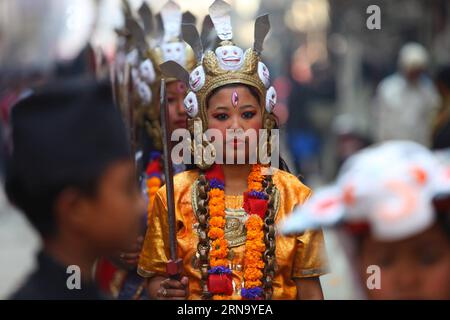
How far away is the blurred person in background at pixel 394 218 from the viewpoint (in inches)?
105

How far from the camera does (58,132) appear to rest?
9.95 feet

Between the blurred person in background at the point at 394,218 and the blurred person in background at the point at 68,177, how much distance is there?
604 millimetres

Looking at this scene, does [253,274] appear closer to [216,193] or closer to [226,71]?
[216,193]

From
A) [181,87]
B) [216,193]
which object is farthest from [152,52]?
[216,193]

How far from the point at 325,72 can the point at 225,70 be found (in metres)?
15.5

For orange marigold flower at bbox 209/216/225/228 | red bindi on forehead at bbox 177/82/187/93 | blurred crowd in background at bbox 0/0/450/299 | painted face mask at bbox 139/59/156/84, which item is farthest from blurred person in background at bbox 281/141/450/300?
painted face mask at bbox 139/59/156/84

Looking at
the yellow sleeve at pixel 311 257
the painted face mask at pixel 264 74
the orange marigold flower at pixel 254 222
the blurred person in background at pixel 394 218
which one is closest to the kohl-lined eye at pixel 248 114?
the painted face mask at pixel 264 74

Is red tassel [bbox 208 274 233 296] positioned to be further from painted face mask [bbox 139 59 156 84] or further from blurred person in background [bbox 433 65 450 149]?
painted face mask [bbox 139 59 156 84]

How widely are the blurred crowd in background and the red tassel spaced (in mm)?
748

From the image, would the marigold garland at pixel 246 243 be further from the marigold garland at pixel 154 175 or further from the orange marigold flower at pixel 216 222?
the marigold garland at pixel 154 175

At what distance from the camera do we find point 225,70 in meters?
4.28

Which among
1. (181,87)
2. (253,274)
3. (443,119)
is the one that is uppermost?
(181,87)

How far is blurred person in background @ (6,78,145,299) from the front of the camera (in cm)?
303

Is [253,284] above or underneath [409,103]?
underneath
